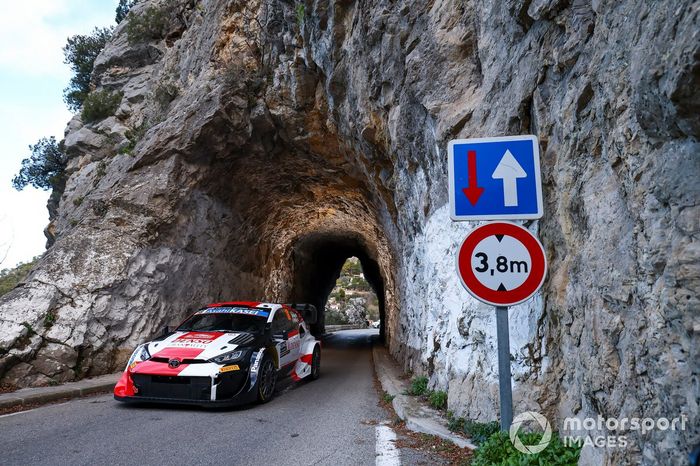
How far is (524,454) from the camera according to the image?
3504mm

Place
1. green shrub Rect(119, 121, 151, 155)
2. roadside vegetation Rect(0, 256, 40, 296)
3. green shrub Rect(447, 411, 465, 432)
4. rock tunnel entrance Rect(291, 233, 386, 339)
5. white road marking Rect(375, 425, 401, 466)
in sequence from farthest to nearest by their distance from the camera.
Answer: rock tunnel entrance Rect(291, 233, 386, 339) < roadside vegetation Rect(0, 256, 40, 296) < green shrub Rect(119, 121, 151, 155) < green shrub Rect(447, 411, 465, 432) < white road marking Rect(375, 425, 401, 466)

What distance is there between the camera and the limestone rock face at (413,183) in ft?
8.68

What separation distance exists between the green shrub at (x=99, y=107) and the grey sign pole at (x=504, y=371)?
2115 cm

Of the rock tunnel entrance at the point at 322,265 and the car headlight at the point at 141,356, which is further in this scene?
the rock tunnel entrance at the point at 322,265

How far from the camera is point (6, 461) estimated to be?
13.7ft

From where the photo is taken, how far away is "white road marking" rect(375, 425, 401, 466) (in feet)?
14.0

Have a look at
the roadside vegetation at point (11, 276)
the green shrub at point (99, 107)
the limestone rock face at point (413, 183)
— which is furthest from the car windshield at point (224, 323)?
the green shrub at point (99, 107)

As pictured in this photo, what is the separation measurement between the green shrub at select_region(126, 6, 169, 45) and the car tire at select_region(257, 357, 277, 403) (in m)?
19.1

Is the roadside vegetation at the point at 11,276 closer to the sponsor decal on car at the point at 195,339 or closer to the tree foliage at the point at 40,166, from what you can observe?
the tree foliage at the point at 40,166

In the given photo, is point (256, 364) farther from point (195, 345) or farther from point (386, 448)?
point (386, 448)

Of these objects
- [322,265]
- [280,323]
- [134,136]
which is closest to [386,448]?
[280,323]

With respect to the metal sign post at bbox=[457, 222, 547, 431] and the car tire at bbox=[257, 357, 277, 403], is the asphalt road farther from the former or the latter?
the metal sign post at bbox=[457, 222, 547, 431]

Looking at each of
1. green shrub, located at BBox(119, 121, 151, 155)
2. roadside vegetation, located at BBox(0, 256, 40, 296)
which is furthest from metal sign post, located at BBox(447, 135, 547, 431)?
roadside vegetation, located at BBox(0, 256, 40, 296)

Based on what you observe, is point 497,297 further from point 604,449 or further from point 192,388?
point 192,388
